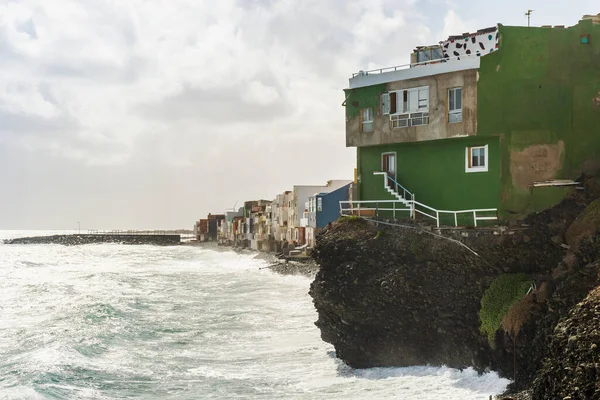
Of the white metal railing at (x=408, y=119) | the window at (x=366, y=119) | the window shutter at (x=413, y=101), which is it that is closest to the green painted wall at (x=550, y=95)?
the white metal railing at (x=408, y=119)

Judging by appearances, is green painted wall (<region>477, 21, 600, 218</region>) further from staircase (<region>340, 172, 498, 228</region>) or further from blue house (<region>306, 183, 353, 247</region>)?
blue house (<region>306, 183, 353, 247</region>)

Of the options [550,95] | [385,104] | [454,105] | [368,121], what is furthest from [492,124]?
[368,121]

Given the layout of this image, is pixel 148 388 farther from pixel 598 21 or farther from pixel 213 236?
pixel 213 236

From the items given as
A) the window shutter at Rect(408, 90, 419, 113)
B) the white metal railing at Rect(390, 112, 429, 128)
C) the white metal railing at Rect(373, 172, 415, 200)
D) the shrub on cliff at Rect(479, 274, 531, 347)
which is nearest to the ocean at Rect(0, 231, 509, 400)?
the shrub on cliff at Rect(479, 274, 531, 347)

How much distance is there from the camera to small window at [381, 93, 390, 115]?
28.5 meters

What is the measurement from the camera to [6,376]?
2706cm

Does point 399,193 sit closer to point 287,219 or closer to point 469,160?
point 469,160

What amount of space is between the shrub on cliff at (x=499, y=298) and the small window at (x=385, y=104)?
Answer: 8913 mm

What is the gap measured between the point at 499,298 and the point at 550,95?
750 cm

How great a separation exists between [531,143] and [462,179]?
8.76ft

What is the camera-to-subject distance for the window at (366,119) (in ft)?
96.3

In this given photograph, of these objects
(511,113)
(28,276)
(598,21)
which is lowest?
(28,276)

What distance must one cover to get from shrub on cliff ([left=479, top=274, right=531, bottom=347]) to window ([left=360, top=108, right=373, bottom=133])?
9.39 meters

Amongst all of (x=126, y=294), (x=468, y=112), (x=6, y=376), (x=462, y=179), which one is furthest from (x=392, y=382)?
(x=126, y=294)
